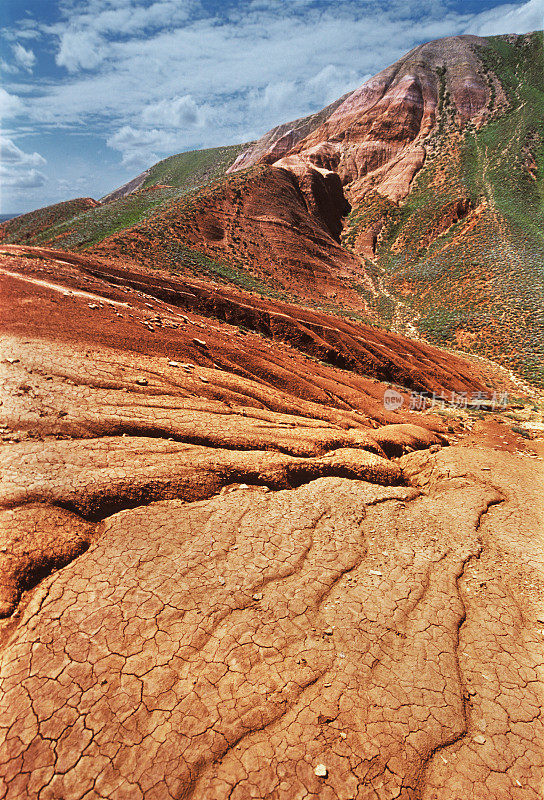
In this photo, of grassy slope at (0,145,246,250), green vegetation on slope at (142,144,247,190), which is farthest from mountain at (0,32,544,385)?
green vegetation on slope at (142,144,247,190)

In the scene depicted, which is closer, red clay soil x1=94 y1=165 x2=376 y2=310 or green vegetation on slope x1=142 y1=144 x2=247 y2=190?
red clay soil x1=94 y1=165 x2=376 y2=310

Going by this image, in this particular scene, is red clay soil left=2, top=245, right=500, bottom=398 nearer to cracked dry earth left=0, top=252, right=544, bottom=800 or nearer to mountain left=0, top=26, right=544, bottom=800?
mountain left=0, top=26, right=544, bottom=800

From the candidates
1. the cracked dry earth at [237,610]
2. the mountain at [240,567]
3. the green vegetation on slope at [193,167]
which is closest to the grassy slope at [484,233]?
the mountain at [240,567]

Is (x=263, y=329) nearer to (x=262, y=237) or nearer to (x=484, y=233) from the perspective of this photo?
(x=262, y=237)

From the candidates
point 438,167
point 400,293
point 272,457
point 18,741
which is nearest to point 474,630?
point 272,457

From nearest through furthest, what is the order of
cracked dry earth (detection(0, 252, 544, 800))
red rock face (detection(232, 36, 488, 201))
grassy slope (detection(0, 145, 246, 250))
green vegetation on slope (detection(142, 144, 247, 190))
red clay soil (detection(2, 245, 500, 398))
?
→ cracked dry earth (detection(0, 252, 544, 800))
red clay soil (detection(2, 245, 500, 398))
grassy slope (detection(0, 145, 246, 250))
red rock face (detection(232, 36, 488, 201))
green vegetation on slope (detection(142, 144, 247, 190))

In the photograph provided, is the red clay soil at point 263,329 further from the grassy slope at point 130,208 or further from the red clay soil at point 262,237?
the grassy slope at point 130,208

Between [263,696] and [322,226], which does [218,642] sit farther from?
[322,226]
